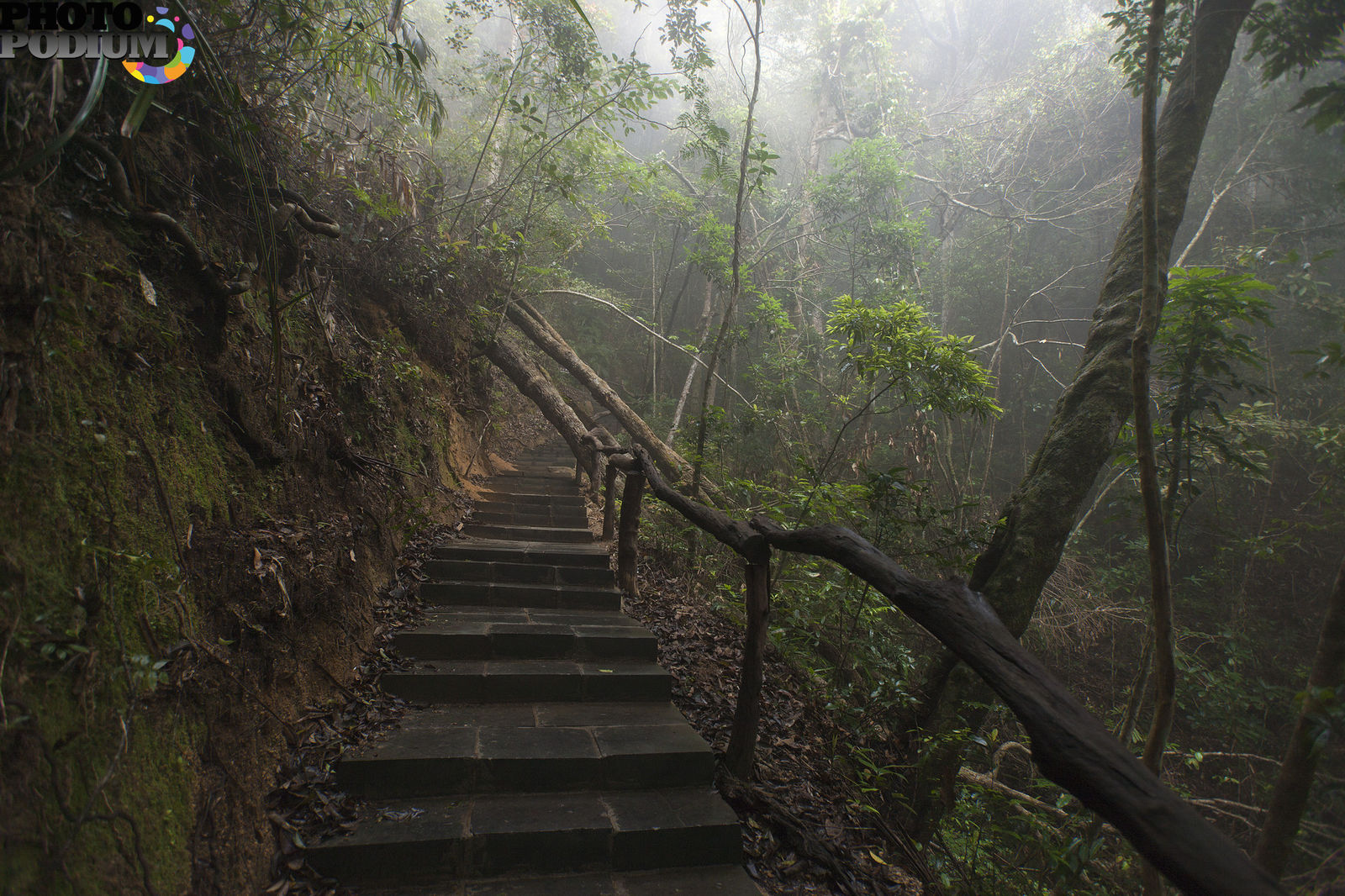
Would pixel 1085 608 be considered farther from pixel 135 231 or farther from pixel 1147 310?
pixel 135 231

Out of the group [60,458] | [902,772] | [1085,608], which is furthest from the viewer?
[1085,608]

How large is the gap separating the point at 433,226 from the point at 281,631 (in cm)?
502

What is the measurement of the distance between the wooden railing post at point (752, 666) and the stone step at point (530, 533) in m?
3.33

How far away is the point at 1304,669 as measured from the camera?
682cm

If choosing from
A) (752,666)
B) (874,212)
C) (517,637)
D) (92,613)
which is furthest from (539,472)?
(874,212)

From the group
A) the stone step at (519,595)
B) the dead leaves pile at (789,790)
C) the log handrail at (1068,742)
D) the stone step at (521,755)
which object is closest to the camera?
the log handrail at (1068,742)

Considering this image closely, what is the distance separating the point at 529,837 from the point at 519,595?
2.11 meters

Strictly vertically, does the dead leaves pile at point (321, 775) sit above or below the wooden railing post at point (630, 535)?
below

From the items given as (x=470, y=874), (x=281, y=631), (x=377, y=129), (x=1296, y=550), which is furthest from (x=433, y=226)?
(x=1296, y=550)

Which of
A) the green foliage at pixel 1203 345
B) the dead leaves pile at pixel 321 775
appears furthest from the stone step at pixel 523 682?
the green foliage at pixel 1203 345

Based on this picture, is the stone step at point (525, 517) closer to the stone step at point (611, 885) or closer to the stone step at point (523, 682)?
the stone step at point (523, 682)

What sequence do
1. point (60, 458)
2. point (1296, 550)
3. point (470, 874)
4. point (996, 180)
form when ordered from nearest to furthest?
point (60, 458) → point (470, 874) → point (1296, 550) → point (996, 180)

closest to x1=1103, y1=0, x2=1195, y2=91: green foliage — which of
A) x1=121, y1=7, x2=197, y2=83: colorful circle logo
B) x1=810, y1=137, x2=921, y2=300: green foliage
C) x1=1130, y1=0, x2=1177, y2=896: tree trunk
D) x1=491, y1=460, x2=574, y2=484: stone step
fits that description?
x1=1130, y1=0, x2=1177, y2=896: tree trunk

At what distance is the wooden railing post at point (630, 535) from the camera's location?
179 inches
